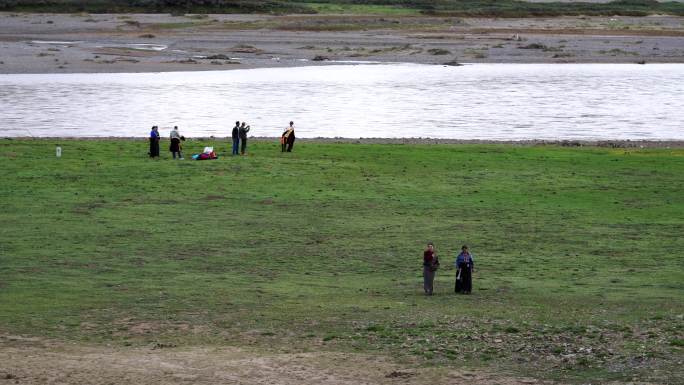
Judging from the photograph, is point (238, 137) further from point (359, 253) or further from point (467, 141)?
point (359, 253)

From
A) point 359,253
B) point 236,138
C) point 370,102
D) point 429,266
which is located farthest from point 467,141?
point 429,266

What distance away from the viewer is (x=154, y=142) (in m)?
51.2

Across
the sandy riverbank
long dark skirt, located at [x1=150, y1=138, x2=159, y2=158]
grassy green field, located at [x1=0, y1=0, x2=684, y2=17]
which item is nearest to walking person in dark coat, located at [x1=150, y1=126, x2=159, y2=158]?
long dark skirt, located at [x1=150, y1=138, x2=159, y2=158]

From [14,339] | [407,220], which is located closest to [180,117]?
[407,220]

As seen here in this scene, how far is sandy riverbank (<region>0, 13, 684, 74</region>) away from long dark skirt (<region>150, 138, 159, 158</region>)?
170ft

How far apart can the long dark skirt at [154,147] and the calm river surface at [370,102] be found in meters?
14.9

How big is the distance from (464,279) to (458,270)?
0.86 feet

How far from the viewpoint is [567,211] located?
4094 cm

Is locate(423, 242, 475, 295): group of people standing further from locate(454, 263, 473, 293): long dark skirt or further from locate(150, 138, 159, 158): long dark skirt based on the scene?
locate(150, 138, 159, 158): long dark skirt

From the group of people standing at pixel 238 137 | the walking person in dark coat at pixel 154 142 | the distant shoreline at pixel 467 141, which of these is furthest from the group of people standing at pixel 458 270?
the distant shoreline at pixel 467 141

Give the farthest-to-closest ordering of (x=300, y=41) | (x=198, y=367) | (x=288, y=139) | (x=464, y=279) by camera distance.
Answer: (x=300, y=41) → (x=288, y=139) → (x=464, y=279) → (x=198, y=367)

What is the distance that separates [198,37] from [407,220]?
305 feet

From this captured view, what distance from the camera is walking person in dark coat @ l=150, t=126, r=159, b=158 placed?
167 feet

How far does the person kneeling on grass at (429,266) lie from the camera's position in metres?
28.0
